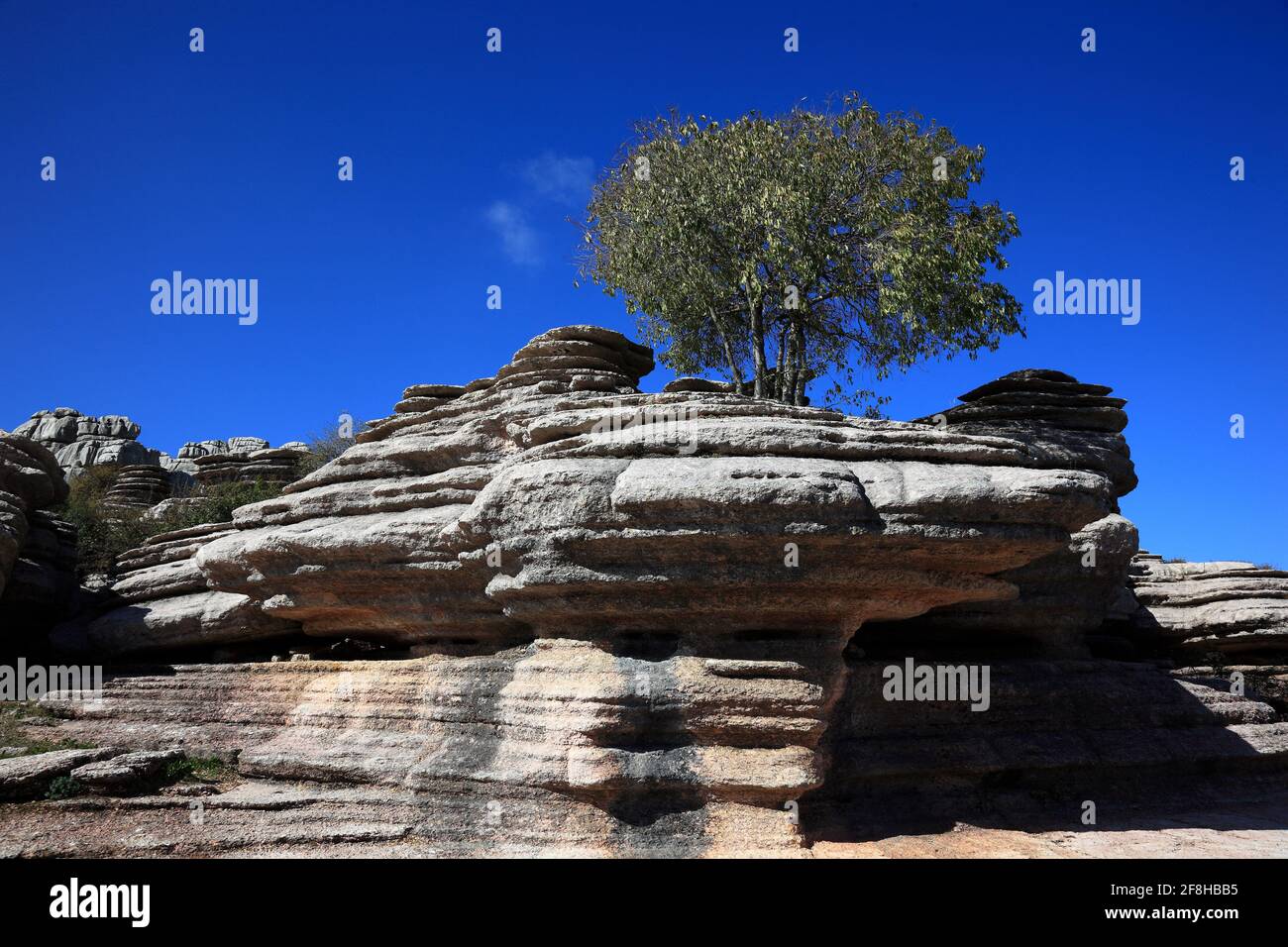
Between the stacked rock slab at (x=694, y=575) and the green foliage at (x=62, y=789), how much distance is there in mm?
2712

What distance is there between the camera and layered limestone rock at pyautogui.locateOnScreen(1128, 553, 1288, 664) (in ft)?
63.1

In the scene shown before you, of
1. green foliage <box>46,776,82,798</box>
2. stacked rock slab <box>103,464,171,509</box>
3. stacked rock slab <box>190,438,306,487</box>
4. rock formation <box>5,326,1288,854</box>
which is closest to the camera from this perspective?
rock formation <box>5,326,1288,854</box>

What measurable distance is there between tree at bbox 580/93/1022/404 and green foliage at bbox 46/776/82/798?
631 inches

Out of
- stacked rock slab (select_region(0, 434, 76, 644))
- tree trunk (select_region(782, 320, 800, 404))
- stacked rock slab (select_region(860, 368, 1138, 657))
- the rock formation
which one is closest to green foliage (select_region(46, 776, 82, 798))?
the rock formation

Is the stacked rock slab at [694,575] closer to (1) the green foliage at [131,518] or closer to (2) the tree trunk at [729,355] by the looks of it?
(2) the tree trunk at [729,355]

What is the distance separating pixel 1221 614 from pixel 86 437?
190ft

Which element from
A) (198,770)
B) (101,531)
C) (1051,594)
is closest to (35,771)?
(198,770)

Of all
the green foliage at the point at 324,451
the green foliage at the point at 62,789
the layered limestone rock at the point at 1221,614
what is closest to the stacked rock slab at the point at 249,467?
the green foliage at the point at 324,451

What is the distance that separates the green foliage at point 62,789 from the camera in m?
11.6

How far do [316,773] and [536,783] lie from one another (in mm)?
4327

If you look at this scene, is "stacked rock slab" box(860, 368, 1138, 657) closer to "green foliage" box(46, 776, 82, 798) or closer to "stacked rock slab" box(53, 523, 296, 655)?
"stacked rock slab" box(53, 523, 296, 655)

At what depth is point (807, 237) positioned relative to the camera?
20172 millimetres
